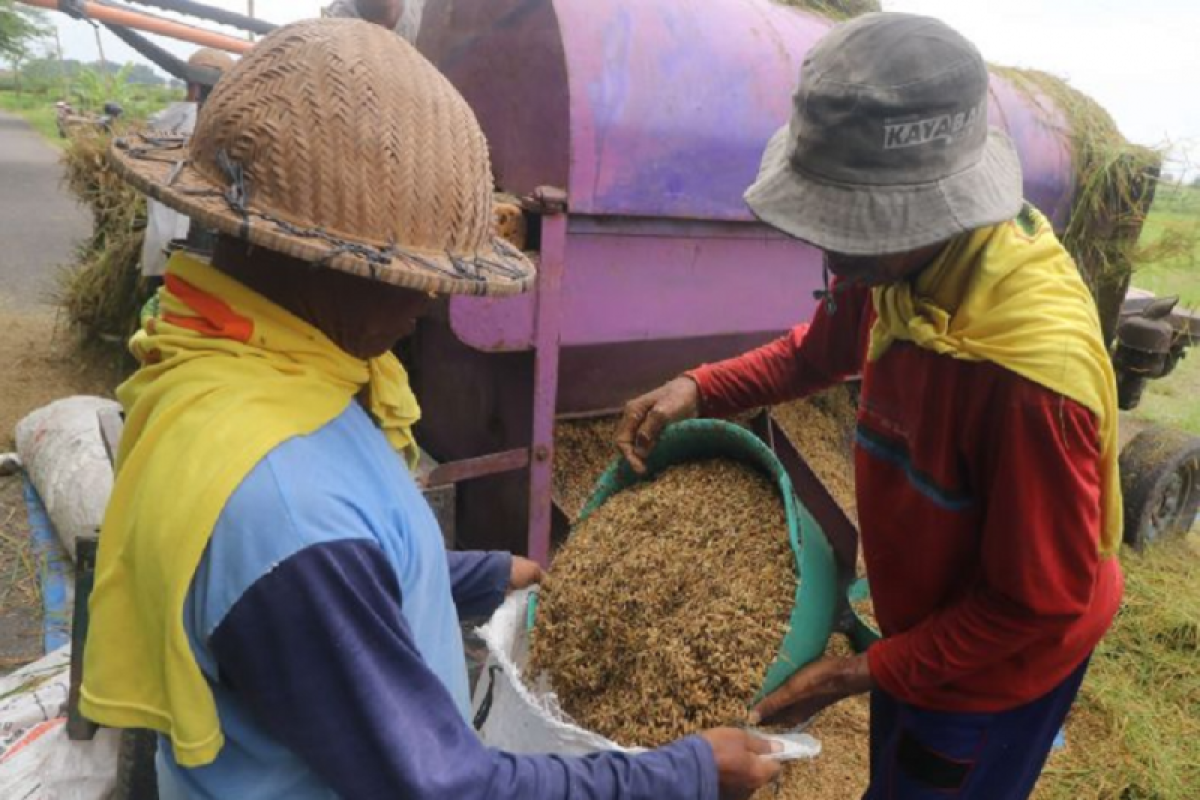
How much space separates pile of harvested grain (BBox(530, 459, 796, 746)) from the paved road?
6.62m

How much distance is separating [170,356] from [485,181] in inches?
18.4

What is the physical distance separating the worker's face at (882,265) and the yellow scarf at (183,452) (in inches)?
36.6

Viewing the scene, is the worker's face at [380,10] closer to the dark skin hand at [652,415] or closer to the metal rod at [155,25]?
the dark skin hand at [652,415]

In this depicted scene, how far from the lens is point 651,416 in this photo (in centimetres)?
225

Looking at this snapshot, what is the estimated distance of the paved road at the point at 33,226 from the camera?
8586 mm

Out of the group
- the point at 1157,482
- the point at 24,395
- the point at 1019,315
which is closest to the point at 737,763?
the point at 1019,315

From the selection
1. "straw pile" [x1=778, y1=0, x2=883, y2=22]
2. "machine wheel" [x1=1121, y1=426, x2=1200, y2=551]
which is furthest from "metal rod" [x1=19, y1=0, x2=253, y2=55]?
"machine wheel" [x1=1121, y1=426, x2=1200, y2=551]

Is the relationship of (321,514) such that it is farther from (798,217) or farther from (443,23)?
(443,23)

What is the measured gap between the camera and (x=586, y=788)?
45.9 inches

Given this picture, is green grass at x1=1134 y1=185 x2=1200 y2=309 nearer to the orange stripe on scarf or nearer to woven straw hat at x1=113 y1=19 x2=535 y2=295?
woven straw hat at x1=113 y1=19 x2=535 y2=295

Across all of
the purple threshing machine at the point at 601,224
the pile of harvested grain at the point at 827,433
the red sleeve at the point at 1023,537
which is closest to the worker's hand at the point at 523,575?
the red sleeve at the point at 1023,537

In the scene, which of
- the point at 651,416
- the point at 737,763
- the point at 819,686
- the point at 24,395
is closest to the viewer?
the point at 737,763

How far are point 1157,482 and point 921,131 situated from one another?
4272 millimetres

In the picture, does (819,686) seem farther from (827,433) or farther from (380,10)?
(380,10)
